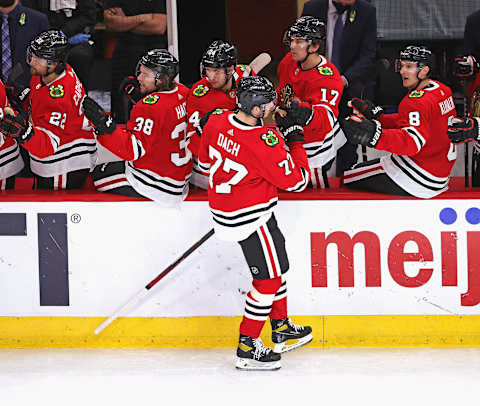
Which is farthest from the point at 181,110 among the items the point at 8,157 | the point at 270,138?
the point at 8,157

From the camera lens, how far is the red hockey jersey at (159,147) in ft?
13.5

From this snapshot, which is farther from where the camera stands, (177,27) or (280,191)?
(177,27)

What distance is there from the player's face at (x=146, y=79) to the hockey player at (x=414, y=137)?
0.90m

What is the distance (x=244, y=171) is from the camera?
3.74m

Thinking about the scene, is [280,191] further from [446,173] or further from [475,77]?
[475,77]

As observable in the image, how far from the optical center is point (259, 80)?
375cm

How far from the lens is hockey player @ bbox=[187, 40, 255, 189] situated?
4.27 m

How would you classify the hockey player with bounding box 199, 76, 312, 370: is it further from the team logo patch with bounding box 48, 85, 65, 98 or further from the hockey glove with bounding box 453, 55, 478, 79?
the hockey glove with bounding box 453, 55, 478, 79

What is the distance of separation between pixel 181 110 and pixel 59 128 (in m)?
0.63

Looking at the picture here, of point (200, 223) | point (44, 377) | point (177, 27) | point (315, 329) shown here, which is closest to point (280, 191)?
point (200, 223)

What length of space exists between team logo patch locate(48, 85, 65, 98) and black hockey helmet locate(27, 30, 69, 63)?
0.13m

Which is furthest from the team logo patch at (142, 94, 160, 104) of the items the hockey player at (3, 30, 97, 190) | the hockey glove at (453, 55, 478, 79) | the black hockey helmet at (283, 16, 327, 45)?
the hockey glove at (453, 55, 478, 79)

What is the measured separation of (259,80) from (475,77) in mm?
1583

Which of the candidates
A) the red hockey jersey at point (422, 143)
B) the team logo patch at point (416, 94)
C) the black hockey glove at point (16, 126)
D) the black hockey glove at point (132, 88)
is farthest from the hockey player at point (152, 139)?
the team logo patch at point (416, 94)
